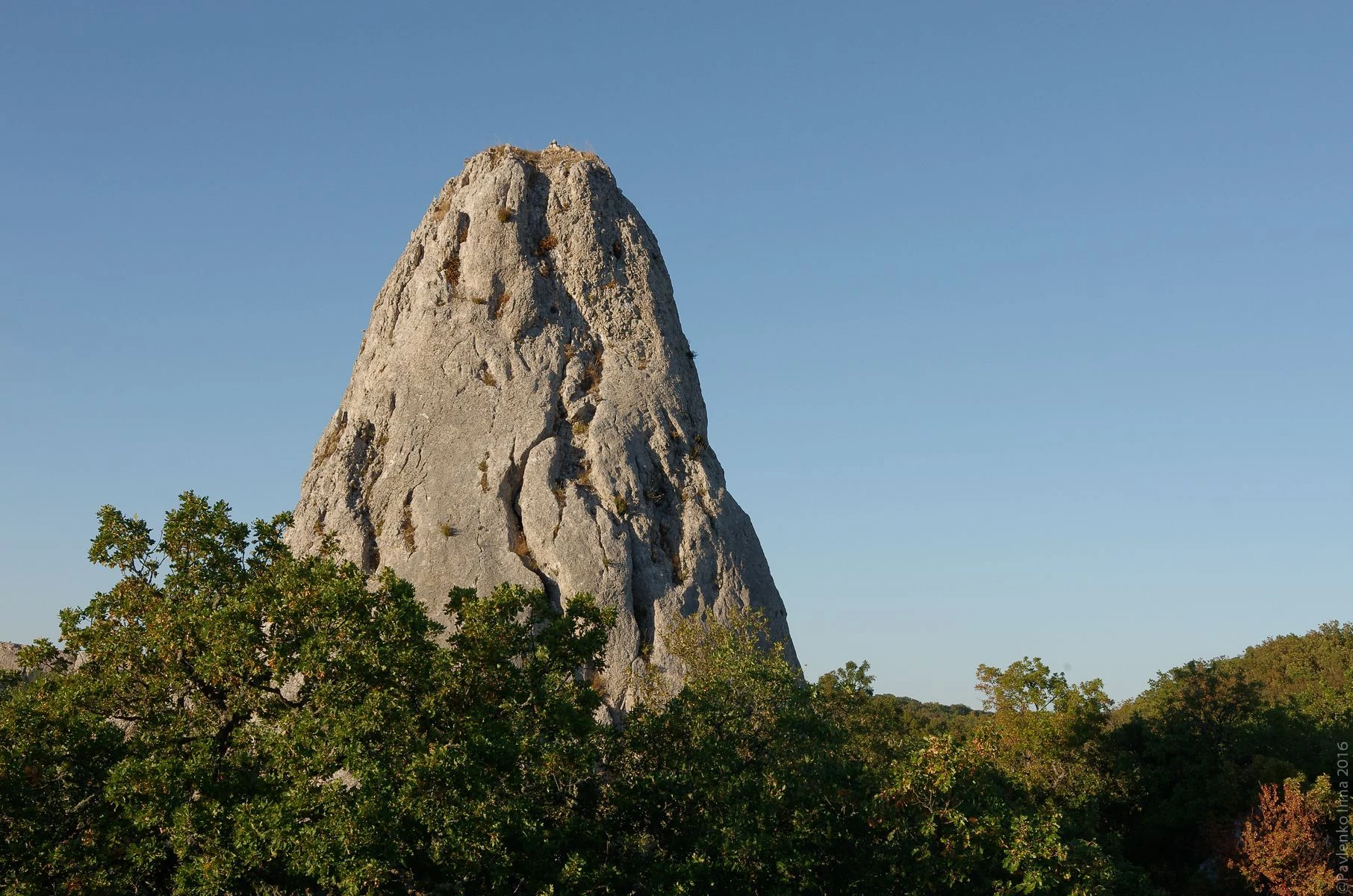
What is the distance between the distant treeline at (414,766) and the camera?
17.6 meters

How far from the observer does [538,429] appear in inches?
1302

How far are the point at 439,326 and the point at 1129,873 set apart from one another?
23.7m

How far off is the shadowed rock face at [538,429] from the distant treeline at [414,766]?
5265mm

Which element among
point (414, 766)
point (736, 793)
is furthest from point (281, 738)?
point (736, 793)

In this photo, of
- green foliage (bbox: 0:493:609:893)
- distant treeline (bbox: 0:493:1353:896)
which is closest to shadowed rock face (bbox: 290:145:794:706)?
distant treeline (bbox: 0:493:1353:896)

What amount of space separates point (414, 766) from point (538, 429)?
16.3m

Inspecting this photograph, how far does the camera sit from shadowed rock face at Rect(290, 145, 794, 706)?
31016mm

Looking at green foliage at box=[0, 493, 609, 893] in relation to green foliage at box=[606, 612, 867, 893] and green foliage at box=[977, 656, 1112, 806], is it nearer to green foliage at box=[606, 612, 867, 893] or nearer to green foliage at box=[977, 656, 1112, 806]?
green foliage at box=[606, 612, 867, 893]

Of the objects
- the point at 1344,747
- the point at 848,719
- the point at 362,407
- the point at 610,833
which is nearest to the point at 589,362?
the point at 362,407

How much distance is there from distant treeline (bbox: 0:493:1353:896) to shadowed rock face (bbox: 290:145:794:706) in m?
5.27

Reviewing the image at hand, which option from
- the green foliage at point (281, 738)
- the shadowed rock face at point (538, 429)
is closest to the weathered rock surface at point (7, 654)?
the shadowed rock face at point (538, 429)

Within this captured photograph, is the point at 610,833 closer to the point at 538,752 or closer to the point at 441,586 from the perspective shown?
the point at 538,752

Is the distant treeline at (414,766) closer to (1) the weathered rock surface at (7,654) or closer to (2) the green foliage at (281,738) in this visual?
(2) the green foliage at (281,738)

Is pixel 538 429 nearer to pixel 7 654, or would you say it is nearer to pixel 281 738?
pixel 281 738
